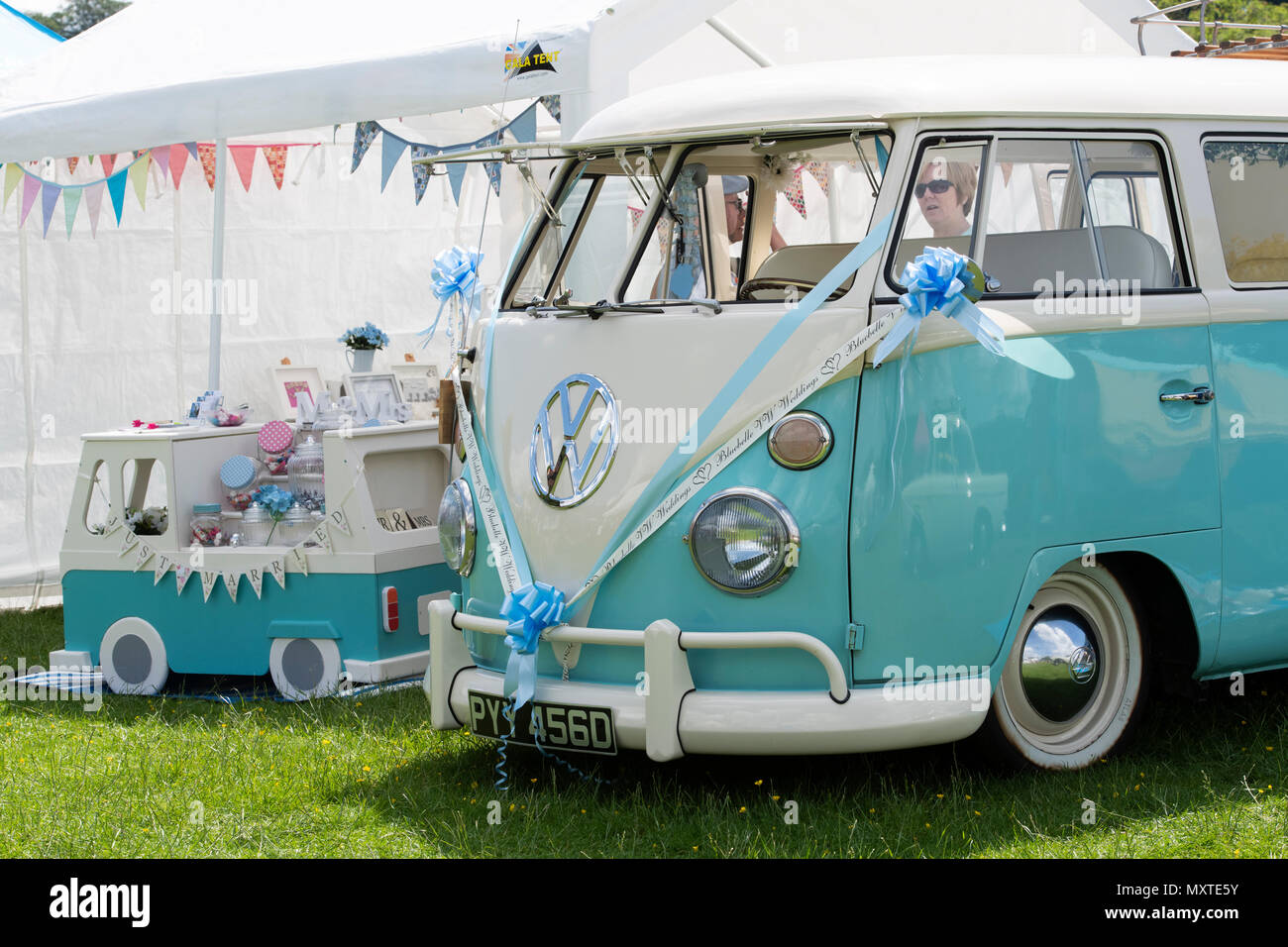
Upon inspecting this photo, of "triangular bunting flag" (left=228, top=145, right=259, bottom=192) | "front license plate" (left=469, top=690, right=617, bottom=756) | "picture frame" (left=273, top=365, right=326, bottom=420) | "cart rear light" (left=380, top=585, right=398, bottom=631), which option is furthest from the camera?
"triangular bunting flag" (left=228, top=145, right=259, bottom=192)

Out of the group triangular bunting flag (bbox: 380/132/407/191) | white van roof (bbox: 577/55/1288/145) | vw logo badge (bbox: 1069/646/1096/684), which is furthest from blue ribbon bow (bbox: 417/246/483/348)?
triangular bunting flag (bbox: 380/132/407/191)

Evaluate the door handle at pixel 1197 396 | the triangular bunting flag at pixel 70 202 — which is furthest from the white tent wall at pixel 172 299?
the door handle at pixel 1197 396

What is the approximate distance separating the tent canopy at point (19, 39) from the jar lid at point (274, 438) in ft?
15.7

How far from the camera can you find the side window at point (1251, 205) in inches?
184

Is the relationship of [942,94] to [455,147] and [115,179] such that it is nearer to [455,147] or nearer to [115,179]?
[455,147]

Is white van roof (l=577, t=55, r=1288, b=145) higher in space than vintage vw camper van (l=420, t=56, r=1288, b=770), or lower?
higher

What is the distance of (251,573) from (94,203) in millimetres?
4095

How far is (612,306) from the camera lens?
4.45 m

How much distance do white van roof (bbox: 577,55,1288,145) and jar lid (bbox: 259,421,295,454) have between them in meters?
2.43

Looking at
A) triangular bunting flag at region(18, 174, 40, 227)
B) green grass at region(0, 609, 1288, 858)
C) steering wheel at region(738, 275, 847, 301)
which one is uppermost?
triangular bunting flag at region(18, 174, 40, 227)

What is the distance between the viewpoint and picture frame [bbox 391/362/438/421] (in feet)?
23.9

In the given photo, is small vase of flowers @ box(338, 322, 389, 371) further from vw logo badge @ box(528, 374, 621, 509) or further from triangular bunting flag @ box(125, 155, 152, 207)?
vw logo badge @ box(528, 374, 621, 509)

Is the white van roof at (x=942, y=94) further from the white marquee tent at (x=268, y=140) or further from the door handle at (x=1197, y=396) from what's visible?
the white marquee tent at (x=268, y=140)

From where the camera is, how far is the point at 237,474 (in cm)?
648
